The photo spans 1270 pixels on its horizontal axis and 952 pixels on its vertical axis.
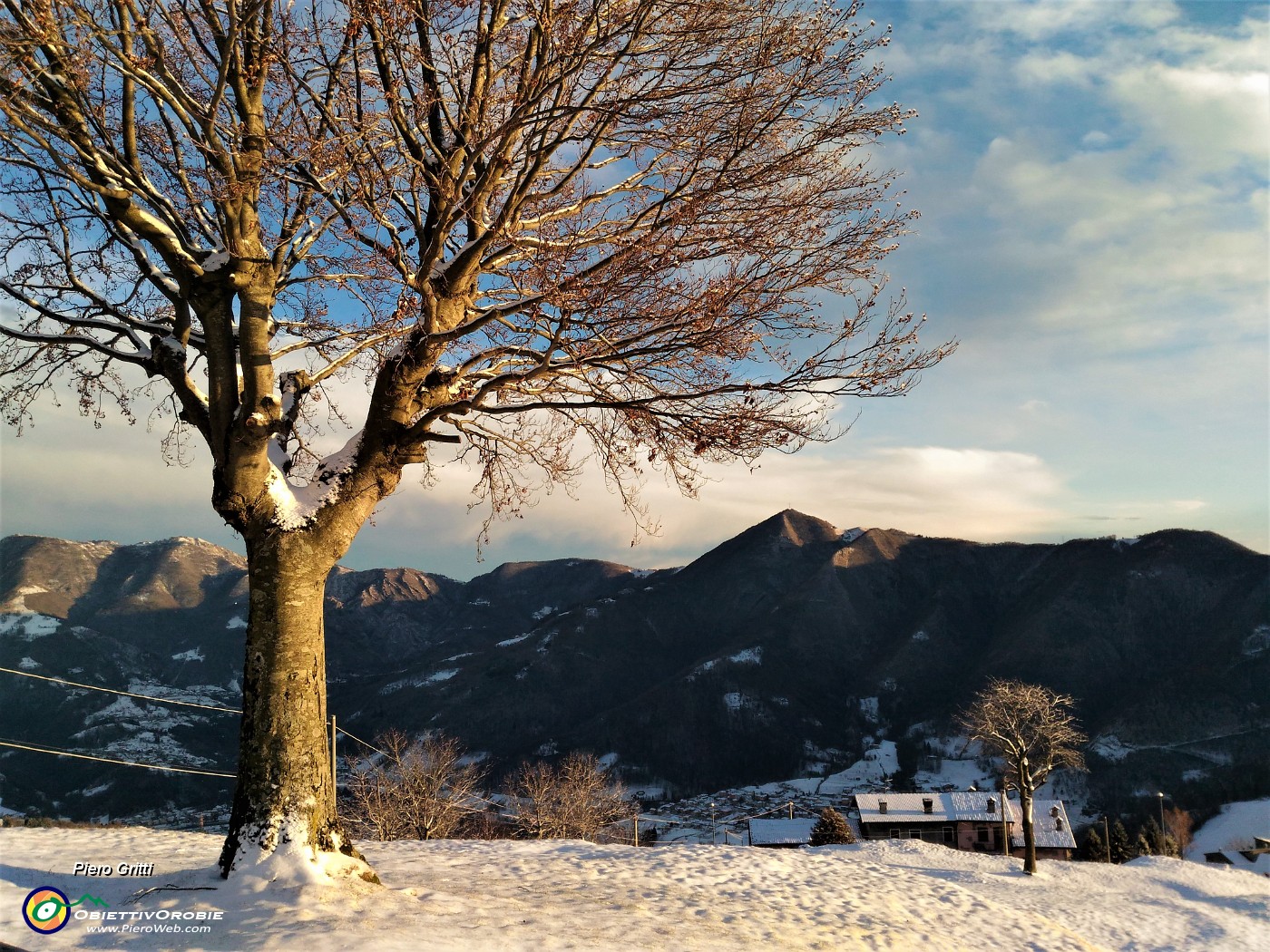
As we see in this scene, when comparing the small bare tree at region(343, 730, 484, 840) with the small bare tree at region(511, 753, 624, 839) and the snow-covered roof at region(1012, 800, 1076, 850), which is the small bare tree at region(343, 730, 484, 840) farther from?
the snow-covered roof at region(1012, 800, 1076, 850)

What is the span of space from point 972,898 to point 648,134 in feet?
36.9

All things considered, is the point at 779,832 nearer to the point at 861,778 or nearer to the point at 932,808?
the point at 932,808

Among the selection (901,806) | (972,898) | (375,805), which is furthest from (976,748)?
(972,898)

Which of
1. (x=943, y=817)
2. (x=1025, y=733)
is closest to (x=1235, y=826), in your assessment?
(x=943, y=817)

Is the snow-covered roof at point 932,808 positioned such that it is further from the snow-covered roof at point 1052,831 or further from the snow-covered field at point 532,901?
the snow-covered field at point 532,901

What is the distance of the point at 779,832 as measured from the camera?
77.7 meters

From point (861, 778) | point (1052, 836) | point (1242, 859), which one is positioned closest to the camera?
point (1052, 836)

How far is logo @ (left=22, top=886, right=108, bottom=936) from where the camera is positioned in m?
5.94

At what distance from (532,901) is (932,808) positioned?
8044cm

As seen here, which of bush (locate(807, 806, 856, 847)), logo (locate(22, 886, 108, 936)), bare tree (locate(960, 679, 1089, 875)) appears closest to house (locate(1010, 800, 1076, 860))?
bush (locate(807, 806, 856, 847))

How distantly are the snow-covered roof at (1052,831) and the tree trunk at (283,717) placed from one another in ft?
232

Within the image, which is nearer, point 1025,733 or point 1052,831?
point 1025,733

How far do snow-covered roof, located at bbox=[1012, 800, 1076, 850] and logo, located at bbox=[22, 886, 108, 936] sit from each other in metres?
71.9

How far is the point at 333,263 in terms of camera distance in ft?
28.7
